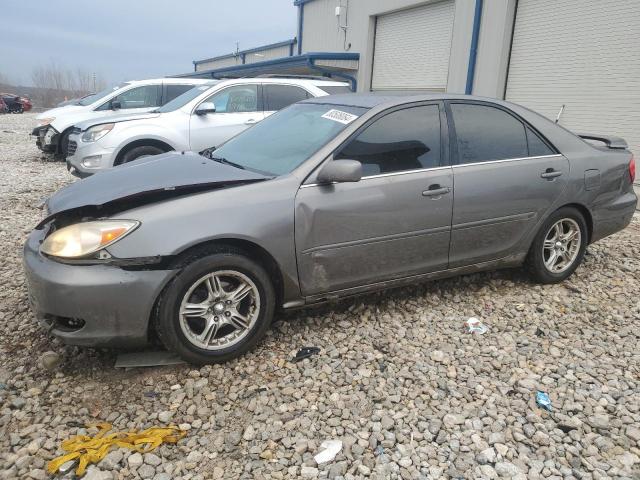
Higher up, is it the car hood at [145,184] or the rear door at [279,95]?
the rear door at [279,95]

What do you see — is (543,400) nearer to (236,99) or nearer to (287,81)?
(236,99)

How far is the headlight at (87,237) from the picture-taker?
2.77 metres

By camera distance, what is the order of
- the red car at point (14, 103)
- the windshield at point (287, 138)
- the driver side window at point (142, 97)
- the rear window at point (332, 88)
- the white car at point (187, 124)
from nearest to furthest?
the windshield at point (287, 138)
the white car at point (187, 124)
the rear window at point (332, 88)
the driver side window at point (142, 97)
the red car at point (14, 103)

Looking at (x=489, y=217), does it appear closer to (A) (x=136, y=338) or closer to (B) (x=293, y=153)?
(B) (x=293, y=153)

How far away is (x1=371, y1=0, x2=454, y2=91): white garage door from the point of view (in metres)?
13.6

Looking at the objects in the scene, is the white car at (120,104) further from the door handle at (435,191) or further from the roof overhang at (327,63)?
the door handle at (435,191)

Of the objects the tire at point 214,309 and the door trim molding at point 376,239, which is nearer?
the tire at point 214,309

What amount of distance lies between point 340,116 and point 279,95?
16.7 ft

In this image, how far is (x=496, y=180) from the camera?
3822 mm

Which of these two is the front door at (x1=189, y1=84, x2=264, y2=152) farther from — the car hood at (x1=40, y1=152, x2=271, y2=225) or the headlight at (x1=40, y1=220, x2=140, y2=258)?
the headlight at (x1=40, y1=220, x2=140, y2=258)

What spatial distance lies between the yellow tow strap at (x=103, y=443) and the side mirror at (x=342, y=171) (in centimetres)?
165

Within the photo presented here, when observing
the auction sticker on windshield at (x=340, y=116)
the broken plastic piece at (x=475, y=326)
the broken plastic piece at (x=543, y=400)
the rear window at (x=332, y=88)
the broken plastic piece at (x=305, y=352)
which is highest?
the rear window at (x=332, y=88)

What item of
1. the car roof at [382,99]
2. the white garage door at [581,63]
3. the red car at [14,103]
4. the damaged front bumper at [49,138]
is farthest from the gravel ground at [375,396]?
the red car at [14,103]

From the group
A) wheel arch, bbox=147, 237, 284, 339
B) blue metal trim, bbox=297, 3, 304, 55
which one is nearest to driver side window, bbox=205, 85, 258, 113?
wheel arch, bbox=147, 237, 284, 339
